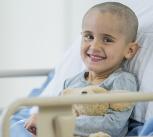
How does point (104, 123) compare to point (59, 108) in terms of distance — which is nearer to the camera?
point (59, 108)

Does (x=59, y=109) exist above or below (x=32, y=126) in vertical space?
above

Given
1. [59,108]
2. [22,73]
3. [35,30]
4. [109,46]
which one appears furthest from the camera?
[35,30]

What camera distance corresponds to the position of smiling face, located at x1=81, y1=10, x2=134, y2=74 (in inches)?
49.3

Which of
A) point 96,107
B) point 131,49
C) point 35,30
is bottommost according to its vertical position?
point 35,30

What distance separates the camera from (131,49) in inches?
51.1

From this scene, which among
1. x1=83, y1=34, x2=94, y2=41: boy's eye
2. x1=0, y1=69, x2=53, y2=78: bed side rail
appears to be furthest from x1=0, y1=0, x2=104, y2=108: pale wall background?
x1=83, y1=34, x2=94, y2=41: boy's eye

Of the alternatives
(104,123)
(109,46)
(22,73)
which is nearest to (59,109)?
(104,123)

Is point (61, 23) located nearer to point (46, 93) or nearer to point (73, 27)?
point (73, 27)

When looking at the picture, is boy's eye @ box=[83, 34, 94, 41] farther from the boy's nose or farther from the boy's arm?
the boy's arm

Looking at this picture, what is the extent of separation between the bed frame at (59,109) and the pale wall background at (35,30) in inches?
62.4

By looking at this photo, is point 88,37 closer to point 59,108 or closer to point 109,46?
point 109,46

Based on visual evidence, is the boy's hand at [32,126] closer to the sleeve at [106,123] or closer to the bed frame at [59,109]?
the sleeve at [106,123]

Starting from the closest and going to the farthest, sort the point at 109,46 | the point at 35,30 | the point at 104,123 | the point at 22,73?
the point at 104,123 < the point at 109,46 < the point at 22,73 < the point at 35,30

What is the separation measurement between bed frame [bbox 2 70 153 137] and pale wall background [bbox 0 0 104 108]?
5.20ft
